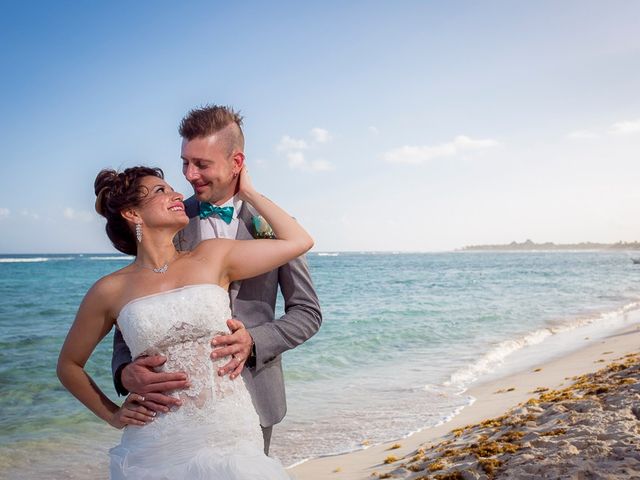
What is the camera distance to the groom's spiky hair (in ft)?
9.96

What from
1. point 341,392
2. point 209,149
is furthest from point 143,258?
point 341,392

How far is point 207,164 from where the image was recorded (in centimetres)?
303

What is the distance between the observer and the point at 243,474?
7.51 ft

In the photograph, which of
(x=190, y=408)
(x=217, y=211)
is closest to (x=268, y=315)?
(x=217, y=211)

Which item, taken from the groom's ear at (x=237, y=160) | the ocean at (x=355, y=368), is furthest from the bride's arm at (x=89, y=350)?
the ocean at (x=355, y=368)

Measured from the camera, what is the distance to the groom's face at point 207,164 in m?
3.00

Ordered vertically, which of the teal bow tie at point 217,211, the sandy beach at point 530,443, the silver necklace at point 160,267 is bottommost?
the sandy beach at point 530,443

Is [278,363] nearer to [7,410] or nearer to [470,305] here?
[7,410]

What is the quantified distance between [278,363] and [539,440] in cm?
311

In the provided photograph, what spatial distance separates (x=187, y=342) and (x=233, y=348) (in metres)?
0.20

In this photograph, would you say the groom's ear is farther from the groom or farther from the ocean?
the ocean

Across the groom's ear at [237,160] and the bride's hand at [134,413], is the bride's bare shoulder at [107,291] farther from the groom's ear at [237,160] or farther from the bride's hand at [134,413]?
the groom's ear at [237,160]

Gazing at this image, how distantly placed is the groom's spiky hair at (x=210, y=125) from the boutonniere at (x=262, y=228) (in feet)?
1.29

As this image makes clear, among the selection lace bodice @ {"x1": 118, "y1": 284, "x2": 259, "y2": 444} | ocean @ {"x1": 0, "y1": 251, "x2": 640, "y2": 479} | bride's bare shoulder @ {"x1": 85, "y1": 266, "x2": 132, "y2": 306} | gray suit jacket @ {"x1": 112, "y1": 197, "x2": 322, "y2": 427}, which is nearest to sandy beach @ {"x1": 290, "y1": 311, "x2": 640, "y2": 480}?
ocean @ {"x1": 0, "y1": 251, "x2": 640, "y2": 479}
